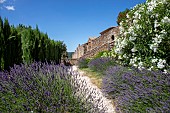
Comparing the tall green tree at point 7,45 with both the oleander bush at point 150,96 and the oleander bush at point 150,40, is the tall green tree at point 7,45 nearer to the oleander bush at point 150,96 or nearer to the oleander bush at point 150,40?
the oleander bush at point 150,40

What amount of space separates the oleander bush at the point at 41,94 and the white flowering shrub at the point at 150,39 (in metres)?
1.97

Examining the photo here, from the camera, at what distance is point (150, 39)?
16.0 feet

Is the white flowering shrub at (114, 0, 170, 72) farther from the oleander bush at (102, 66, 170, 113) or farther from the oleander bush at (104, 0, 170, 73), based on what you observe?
the oleander bush at (102, 66, 170, 113)

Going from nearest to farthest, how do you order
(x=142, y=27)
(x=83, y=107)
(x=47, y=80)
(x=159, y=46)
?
1. (x=83, y=107)
2. (x=47, y=80)
3. (x=159, y=46)
4. (x=142, y=27)

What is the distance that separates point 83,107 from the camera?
2926mm

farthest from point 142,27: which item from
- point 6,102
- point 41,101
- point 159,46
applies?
point 6,102

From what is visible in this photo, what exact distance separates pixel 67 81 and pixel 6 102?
0.94m

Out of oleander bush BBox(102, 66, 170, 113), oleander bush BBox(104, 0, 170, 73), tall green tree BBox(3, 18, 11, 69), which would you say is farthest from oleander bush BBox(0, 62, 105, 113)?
tall green tree BBox(3, 18, 11, 69)

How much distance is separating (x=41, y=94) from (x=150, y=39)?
302 centimetres

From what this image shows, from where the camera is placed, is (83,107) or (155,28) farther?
(155,28)

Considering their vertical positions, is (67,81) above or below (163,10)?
below

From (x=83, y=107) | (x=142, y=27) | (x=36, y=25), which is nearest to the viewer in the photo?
(x=83, y=107)

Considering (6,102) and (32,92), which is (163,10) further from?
(6,102)

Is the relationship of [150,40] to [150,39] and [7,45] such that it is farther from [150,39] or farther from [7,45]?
[7,45]
